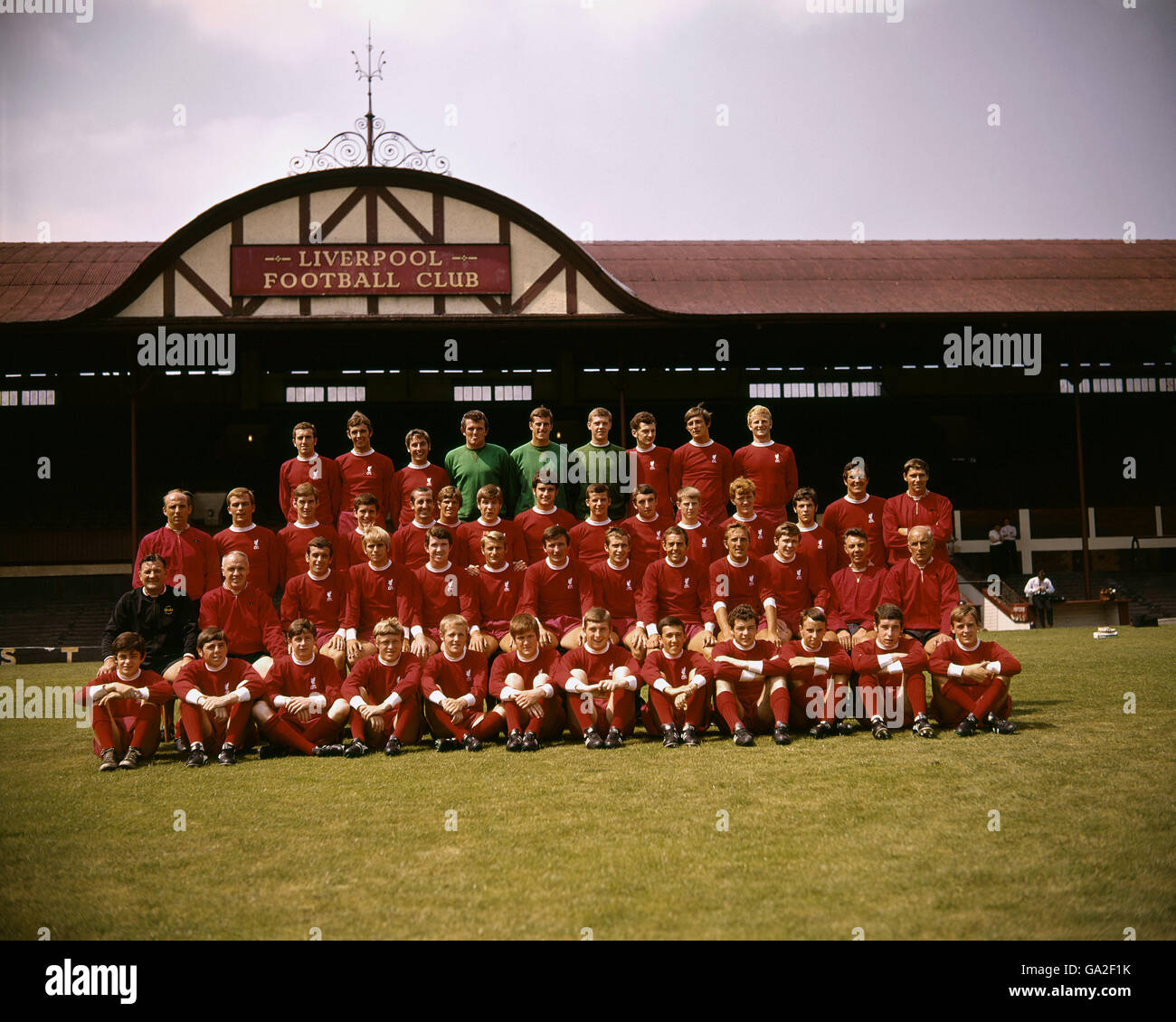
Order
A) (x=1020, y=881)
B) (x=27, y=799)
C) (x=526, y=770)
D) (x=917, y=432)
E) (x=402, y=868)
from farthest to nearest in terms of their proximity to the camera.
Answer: (x=917, y=432) < (x=526, y=770) < (x=27, y=799) < (x=402, y=868) < (x=1020, y=881)

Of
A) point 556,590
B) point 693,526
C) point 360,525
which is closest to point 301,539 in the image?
point 360,525

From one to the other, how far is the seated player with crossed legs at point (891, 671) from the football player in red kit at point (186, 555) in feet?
18.5

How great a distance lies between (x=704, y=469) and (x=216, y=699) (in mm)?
5020

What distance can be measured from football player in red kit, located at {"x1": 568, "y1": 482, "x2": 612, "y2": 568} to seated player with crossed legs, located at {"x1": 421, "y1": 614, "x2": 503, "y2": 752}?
1.49 meters

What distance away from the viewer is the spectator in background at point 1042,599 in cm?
1850

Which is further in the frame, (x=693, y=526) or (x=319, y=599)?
(x=693, y=526)

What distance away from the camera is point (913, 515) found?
8.81m

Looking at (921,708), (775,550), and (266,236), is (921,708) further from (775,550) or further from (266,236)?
(266,236)

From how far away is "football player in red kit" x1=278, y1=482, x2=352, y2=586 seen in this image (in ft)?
28.6

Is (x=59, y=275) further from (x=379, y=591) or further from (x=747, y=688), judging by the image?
(x=747, y=688)

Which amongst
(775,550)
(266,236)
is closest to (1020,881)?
(775,550)

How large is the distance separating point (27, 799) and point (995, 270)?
22.5 metres

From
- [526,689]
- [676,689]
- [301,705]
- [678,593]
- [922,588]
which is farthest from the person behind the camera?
[922,588]

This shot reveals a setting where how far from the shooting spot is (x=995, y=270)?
2258 cm
